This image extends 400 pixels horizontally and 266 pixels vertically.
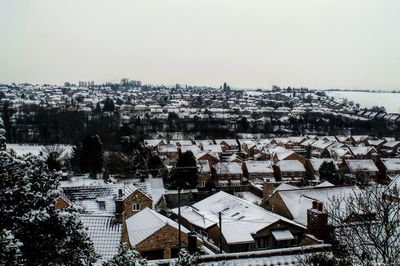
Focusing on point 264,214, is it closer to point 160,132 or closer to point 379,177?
point 379,177

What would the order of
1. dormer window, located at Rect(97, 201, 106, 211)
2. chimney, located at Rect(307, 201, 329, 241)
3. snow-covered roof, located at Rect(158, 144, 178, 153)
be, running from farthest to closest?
1. snow-covered roof, located at Rect(158, 144, 178, 153)
2. dormer window, located at Rect(97, 201, 106, 211)
3. chimney, located at Rect(307, 201, 329, 241)

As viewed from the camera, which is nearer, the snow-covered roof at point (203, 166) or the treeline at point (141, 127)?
the snow-covered roof at point (203, 166)

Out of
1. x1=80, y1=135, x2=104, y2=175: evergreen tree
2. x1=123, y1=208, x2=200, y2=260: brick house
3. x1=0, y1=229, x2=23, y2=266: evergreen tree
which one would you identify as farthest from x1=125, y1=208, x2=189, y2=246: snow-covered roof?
x1=80, y1=135, x2=104, y2=175: evergreen tree

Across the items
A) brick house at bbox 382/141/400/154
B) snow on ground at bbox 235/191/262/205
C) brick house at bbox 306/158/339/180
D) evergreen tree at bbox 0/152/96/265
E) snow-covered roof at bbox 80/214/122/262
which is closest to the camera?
evergreen tree at bbox 0/152/96/265

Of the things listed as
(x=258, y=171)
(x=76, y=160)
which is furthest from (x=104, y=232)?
(x=76, y=160)

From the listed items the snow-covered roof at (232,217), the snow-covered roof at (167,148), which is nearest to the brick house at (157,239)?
the snow-covered roof at (232,217)

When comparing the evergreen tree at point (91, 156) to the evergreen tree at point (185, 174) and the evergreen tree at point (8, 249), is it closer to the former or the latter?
the evergreen tree at point (185, 174)

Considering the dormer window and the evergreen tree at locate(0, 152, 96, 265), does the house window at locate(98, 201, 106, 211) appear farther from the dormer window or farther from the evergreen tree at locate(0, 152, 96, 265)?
the evergreen tree at locate(0, 152, 96, 265)
